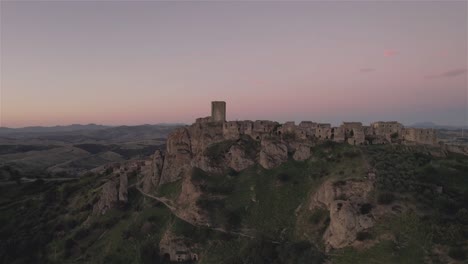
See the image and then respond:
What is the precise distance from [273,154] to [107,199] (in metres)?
44.2

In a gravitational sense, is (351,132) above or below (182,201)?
above

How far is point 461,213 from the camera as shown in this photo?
170 ft

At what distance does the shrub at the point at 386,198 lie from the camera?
186 feet

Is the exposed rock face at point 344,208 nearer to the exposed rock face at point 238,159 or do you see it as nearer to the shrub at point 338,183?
the shrub at point 338,183

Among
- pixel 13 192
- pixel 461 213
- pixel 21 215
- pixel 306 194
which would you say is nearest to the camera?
pixel 461 213

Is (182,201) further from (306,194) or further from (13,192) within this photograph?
(13,192)

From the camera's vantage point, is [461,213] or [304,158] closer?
[461,213]

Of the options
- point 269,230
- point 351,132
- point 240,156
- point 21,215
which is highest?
point 351,132

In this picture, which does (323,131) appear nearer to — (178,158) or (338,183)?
(338,183)

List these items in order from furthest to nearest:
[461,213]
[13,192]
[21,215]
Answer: [13,192]
[21,215]
[461,213]

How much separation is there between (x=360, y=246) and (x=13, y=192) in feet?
386

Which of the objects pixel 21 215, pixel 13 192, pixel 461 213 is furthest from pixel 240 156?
pixel 13 192

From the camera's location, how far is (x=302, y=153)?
252ft

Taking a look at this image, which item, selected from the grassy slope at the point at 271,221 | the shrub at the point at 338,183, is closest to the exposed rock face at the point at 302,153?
the grassy slope at the point at 271,221
